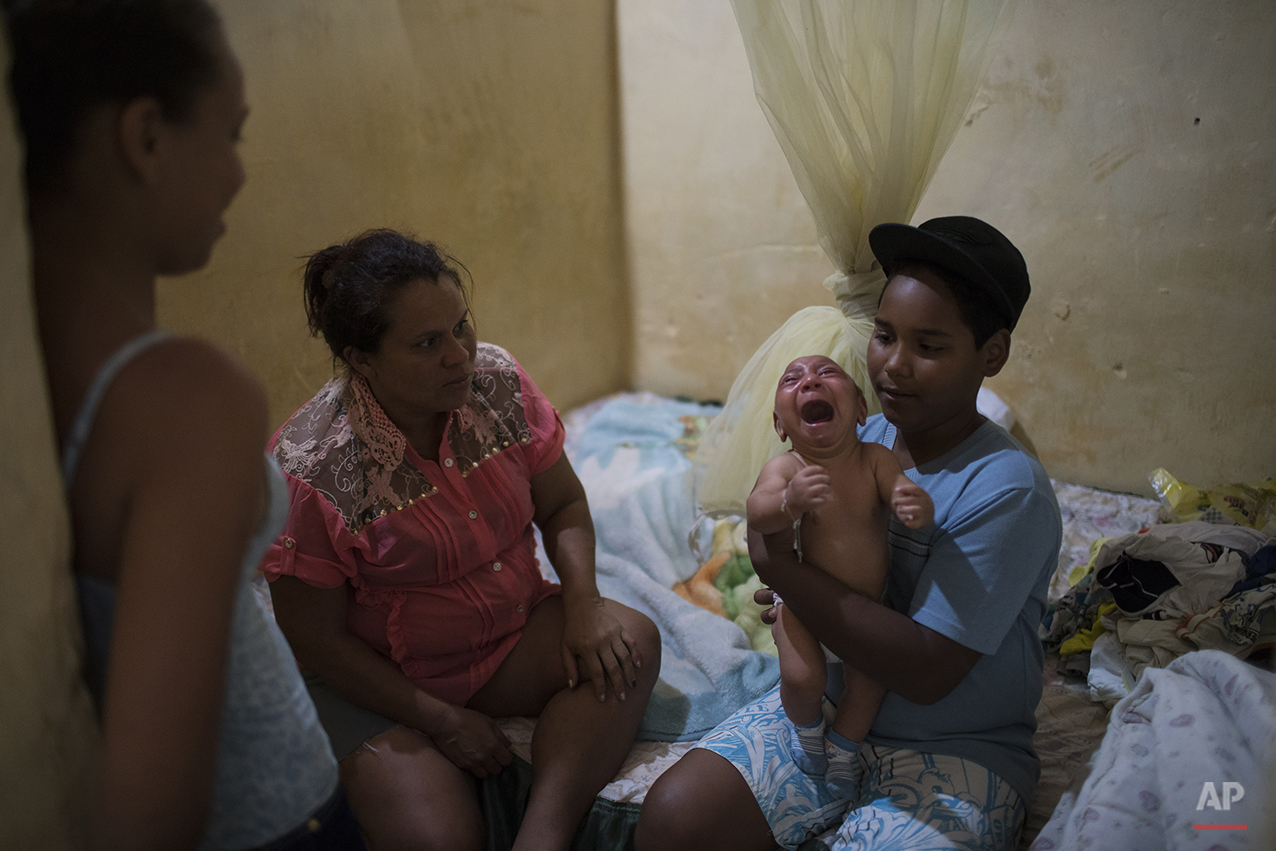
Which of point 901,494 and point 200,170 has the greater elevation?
point 200,170

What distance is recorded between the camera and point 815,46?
2.13 meters

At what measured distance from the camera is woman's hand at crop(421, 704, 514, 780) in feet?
5.64

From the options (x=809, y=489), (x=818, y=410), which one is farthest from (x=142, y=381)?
(x=818, y=410)

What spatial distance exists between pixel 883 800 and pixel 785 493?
21.8 inches

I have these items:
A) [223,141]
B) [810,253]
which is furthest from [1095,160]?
[223,141]

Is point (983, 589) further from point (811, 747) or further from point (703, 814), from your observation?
point (703, 814)

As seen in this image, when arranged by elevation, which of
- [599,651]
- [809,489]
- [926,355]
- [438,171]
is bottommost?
[599,651]

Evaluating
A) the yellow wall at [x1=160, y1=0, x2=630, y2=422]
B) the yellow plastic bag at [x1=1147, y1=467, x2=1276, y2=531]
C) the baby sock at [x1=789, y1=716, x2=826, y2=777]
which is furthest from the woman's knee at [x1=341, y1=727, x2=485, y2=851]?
the yellow plastic bag at [x1=1147, y1=467, x2=1276, y2=531]

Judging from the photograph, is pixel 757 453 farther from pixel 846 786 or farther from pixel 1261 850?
pixel 1261 850

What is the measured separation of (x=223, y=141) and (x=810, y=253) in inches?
116

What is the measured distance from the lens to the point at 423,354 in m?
1.66

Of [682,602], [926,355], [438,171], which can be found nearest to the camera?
[926,355]

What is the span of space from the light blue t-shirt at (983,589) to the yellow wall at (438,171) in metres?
1.85

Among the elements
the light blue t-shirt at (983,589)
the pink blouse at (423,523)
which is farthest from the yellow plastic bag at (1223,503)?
the pink blouse at (423,523)
